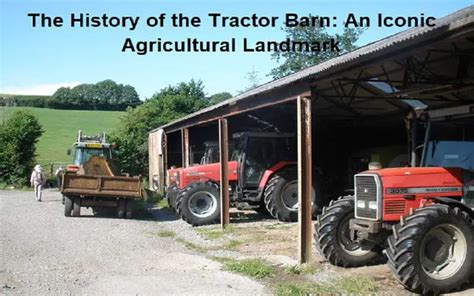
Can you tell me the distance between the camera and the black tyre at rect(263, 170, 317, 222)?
13.5 metres

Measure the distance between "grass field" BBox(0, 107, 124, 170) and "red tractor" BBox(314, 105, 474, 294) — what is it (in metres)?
29.4

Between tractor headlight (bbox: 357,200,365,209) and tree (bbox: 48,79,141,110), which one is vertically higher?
tree (bbox: 48,79,141,110)

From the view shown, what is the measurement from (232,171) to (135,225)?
2.90 meters

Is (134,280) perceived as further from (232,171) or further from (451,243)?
(232,171)

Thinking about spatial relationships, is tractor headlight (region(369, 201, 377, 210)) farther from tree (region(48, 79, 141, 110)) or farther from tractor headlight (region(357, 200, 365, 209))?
tree (region(48, 79, 141, 110))

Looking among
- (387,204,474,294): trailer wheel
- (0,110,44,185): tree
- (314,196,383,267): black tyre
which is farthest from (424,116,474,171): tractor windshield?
(0,110,44,185): tree

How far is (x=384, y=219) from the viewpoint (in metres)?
7.25

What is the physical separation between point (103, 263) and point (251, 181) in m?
6.32

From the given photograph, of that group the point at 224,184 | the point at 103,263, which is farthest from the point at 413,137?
the point at 224,184

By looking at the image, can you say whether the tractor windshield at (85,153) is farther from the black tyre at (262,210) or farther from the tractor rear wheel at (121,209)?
the black tyre at (262,210)

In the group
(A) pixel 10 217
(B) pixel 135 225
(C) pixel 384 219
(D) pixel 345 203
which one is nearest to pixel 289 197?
(B) pixel 135 225

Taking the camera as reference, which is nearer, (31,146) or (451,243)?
(451,243)

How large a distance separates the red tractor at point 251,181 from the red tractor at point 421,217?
5.40m

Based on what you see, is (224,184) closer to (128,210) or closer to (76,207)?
(128,210)
